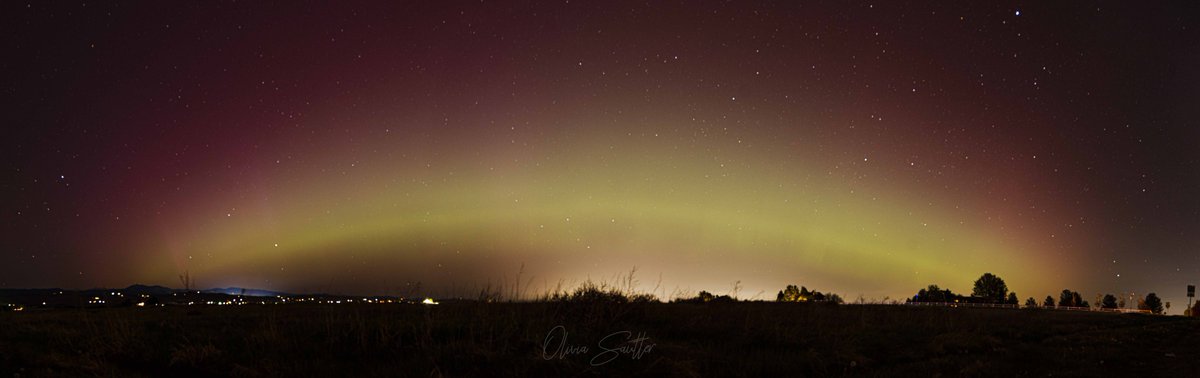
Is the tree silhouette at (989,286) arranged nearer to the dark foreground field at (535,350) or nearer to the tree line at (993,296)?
the tree line at (993,296)

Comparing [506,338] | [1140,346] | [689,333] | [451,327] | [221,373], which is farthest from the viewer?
[1140,346]

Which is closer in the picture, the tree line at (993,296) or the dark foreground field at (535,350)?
the dark foreground field at (535,350)

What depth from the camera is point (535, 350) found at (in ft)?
36.6

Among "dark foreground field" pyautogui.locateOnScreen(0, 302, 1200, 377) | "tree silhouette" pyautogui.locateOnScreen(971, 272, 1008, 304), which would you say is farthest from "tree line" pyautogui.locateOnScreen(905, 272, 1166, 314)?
"dark foreground field" pyautogui.locateOnScreen(0, 302, 1200, 377)

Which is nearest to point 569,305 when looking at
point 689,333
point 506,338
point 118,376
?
point 689,333

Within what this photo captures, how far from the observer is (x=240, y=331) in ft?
43.3

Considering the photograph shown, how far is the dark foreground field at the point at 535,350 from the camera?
10.5m

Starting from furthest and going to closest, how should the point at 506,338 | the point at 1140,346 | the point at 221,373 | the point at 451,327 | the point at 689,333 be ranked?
the point at 1140,346, the point at 689,333, the point at 451,327, the point at 506,338, the point at 221,373

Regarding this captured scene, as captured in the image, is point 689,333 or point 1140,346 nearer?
point 689,333

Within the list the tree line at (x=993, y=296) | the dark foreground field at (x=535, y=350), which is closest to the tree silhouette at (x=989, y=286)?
the tree line at (x=993, y=296)

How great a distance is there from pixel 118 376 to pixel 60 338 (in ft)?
11.9

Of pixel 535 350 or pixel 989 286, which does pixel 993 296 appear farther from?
pixel 535 350

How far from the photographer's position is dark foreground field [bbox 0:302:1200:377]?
10500 mm

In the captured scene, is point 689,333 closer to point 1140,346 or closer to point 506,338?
point 506,338
